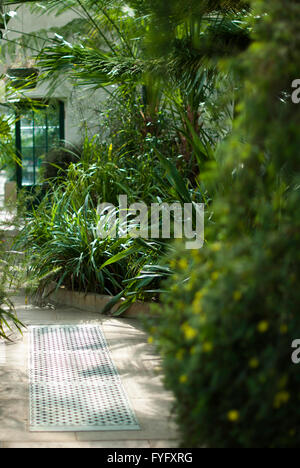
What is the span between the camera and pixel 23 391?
3.33 metres

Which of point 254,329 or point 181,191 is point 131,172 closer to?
point 181,191

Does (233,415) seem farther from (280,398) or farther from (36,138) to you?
(36,138)

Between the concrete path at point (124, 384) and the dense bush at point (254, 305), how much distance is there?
1.59ft

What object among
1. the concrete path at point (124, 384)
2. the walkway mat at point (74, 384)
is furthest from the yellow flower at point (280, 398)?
the walkway mat at point (74, 384)

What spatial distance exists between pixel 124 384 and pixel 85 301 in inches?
71.0

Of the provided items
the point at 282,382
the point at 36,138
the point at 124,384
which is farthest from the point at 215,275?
the point at 36,138

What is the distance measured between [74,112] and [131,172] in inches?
105

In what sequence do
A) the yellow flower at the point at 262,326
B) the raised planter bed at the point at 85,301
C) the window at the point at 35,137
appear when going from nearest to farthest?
the yellow flower at the point at 262,326 < the raised planter bed at the point at 85,301 < the window at the point at 35,137

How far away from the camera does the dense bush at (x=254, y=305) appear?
1.69m

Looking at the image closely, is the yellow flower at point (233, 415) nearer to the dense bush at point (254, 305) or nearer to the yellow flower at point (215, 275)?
the dense bush at point (254, 305)

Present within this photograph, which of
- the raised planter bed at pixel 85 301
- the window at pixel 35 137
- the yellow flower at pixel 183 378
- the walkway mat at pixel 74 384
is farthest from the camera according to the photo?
the window at pixel 35 137

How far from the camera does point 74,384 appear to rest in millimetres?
3445
